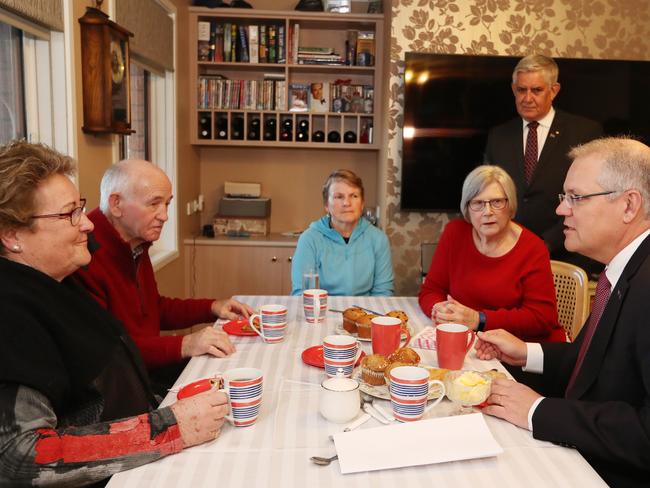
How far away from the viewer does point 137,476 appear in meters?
0.98

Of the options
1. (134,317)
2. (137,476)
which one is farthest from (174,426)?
(134,317)

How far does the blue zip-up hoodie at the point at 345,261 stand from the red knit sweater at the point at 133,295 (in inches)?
24.6

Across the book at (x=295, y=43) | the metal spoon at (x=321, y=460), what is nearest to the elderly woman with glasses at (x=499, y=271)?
the metal spoon at (x=321, y=460)

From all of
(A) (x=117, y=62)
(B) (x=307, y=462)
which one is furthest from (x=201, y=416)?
(A) (x=117, y=62)

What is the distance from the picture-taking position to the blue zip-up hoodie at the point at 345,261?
254 cm

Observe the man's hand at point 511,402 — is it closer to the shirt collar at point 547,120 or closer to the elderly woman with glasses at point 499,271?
the elderly woman with glasses at point 499,271

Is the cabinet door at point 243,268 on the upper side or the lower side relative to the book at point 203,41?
lower

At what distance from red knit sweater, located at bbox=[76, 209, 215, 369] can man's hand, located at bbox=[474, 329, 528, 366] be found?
33.7 inches

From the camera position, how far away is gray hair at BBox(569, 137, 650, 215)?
1.29 meters

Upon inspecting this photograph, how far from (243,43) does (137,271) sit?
2799 mm

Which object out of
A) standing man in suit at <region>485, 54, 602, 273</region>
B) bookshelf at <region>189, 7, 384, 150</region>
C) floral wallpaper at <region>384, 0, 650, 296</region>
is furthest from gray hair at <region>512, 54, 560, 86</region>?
bookshelf at <region>189, 7, 384, 150</region>

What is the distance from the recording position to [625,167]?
1.30 m

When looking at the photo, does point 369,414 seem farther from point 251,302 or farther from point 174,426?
point 251,302

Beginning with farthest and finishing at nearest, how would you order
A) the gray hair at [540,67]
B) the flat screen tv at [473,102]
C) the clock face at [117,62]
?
the flat screen tv at [473,102] → the gray hair at [540,67] → the clock face at [117,62]
